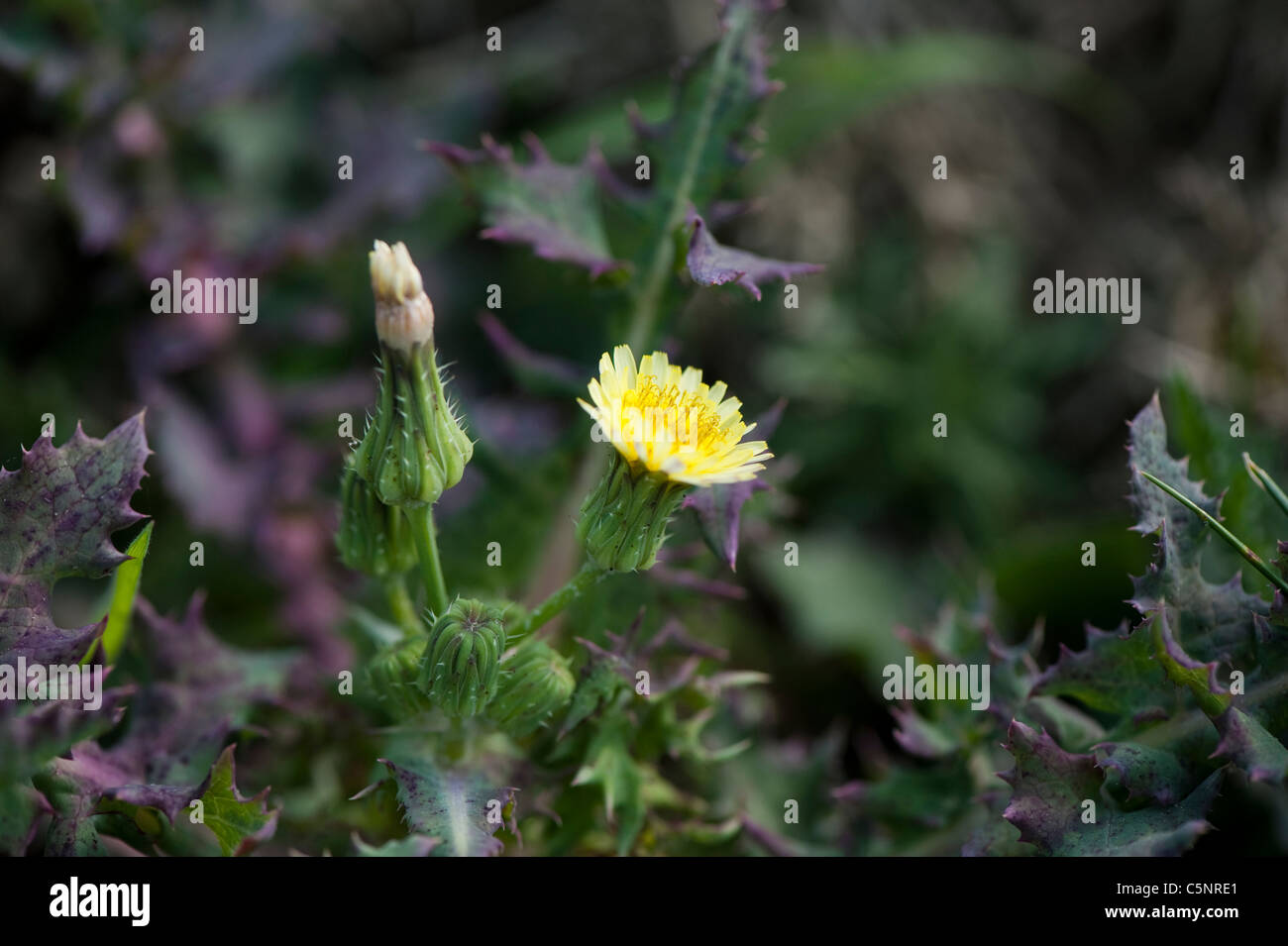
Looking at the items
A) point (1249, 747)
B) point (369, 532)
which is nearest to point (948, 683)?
point (1249, 747)

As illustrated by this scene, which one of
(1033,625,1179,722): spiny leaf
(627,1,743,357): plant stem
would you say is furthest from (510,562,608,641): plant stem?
(1033,625,1179,722): spiny leaf

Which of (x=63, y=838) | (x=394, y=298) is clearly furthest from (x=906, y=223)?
(x=63, y=838)

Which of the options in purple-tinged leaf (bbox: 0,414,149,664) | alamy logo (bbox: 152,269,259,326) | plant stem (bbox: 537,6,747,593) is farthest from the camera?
alamy logo (bbox: 152,269,259,326)

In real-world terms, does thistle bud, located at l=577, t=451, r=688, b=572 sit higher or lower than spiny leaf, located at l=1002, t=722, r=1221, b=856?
higher

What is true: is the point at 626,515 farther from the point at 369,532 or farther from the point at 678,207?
the point at 678,207

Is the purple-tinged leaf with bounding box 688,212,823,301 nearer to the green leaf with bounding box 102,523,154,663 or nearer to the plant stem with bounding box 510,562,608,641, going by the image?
the plant stem with bounding box 510,562,608,641
